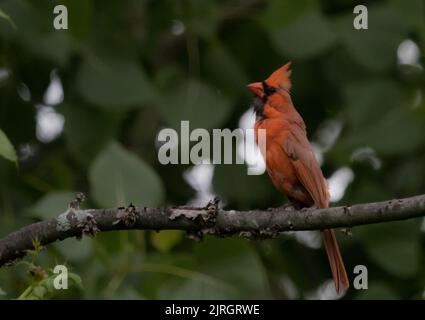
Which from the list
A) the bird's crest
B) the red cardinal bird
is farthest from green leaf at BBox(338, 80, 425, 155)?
the red cardinal bird

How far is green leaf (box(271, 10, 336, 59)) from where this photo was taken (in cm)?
567

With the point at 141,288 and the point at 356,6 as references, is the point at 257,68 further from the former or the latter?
the point at 141,288

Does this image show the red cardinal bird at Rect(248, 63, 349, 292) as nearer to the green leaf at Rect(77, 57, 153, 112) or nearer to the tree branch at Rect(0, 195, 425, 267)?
the tree branch at Rect(0, 195, 425, 267)

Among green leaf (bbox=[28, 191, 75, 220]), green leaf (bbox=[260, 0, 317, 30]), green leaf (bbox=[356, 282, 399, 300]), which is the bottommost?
green leaf (bbox=[356, 282, 399, 300])

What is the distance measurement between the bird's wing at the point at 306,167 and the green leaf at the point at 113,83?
1.16 meters

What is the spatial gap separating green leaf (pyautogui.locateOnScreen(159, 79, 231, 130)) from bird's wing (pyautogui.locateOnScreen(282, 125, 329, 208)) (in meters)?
0.88

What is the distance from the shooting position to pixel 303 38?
5707 millimetres

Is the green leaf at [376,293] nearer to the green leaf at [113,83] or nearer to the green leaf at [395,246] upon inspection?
the green leaf at [395,246]

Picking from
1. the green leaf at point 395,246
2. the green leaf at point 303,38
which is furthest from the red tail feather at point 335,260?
the green leaf at point 303,38

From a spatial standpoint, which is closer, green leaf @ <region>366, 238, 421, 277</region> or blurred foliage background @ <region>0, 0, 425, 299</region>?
blurred foliage background @ <region>0, 0, 425, 299</region>
